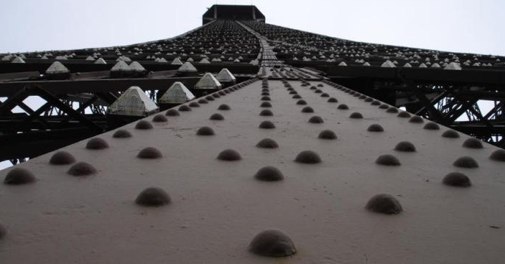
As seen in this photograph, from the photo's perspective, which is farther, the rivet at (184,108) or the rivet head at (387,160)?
the rivet at (184,108)

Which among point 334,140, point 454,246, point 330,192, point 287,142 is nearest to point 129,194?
point 330,192

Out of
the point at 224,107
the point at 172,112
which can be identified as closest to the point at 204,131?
the point at 172,112

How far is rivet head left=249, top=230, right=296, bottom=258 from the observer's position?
1453 millimetres

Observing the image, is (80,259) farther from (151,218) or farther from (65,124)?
(65,124)

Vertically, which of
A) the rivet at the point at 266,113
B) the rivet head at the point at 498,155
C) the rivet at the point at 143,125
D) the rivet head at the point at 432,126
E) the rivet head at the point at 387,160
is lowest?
the rivet at the point at 266,113

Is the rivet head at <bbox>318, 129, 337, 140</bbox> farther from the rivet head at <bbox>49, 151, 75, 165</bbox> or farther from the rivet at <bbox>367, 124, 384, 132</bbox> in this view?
the rivet head at <bbox>49, 151, 75, 165</bbox>

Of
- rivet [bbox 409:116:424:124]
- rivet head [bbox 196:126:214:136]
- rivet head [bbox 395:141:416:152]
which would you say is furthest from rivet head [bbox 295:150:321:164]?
rivet [bbox 409:116:424:124]

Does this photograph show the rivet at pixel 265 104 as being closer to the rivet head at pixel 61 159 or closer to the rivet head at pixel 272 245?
the rivet head at pixel 61 159

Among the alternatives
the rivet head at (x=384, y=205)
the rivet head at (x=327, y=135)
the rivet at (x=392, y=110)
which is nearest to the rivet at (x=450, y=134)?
the rivet head at (x=327, y=135)

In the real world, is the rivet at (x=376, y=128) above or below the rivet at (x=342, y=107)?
above

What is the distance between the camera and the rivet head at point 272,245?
1.45 meters

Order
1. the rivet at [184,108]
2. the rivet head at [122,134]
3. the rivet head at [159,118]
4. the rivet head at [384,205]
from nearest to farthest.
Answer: the rivet head at [384,205] → the rivet head at [122,134] → the rivet head at [159,118] → the rivet at [184,108]

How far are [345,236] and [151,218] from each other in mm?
611

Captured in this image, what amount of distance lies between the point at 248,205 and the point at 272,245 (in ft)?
1.48
